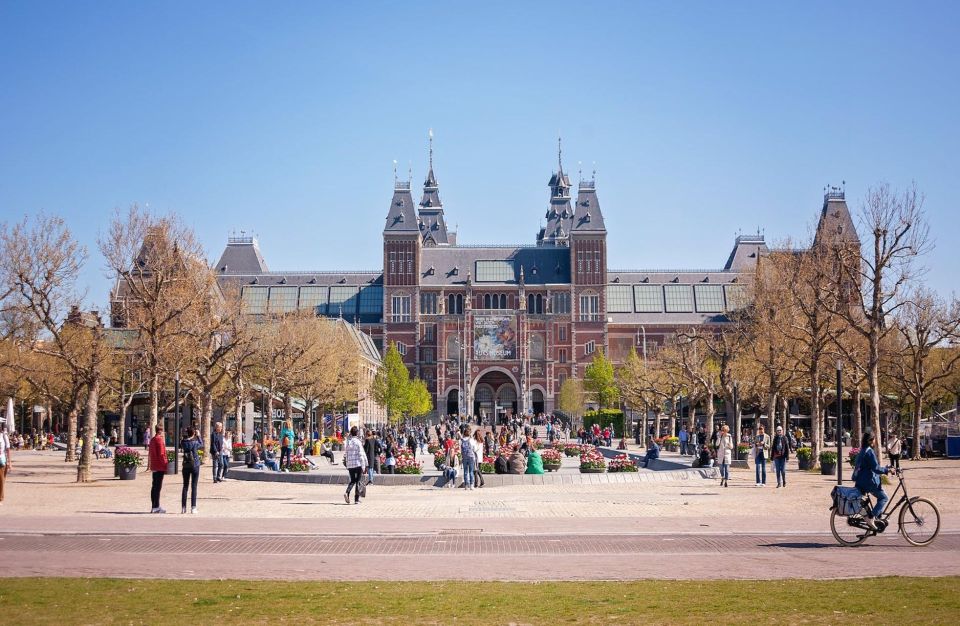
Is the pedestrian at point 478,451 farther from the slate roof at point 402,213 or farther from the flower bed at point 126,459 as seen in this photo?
the slate roof at point 402,213

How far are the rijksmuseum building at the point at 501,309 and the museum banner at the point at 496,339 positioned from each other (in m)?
0.12

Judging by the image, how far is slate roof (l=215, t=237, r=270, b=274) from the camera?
135875mm

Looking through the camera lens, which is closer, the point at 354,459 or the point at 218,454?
the point at 354,459

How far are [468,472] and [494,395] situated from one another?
321 ft

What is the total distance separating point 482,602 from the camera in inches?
439

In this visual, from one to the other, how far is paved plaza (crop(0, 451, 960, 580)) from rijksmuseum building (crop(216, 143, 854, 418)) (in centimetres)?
9341

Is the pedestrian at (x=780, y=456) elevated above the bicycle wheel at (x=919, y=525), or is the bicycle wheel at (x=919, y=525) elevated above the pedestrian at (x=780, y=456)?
the pedestrian at (x=780, y=456)

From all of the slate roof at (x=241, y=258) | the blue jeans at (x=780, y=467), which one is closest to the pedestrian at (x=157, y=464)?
the blue jeans at (x=780, y=467)

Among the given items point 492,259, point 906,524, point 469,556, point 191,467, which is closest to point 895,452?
point 906,524

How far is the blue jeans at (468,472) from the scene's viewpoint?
29172 millimetres

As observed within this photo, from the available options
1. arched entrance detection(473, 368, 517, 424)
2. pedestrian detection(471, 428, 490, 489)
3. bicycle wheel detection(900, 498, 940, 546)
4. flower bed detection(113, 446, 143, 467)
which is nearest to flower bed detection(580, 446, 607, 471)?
pedestrian detection(471, 428, 490, 489)

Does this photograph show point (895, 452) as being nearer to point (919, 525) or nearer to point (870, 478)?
point (919, 525)

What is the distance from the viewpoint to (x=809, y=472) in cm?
3653

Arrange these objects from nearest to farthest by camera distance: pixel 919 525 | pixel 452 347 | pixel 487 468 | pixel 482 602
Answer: pixel 482 602 → pixel 919 525 → pixel 487 468 → pixel 452 347
